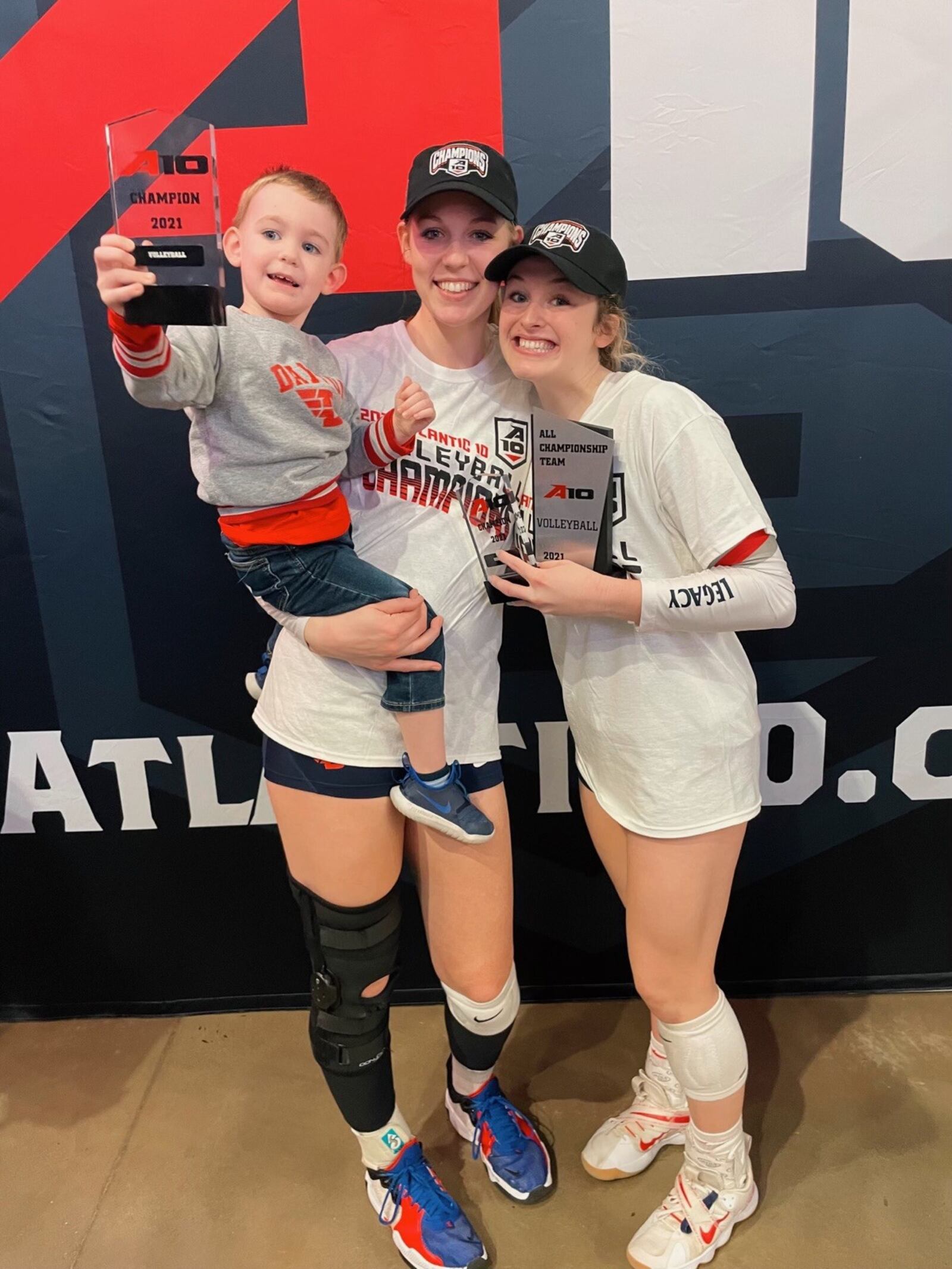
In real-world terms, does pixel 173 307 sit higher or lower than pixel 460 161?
lower

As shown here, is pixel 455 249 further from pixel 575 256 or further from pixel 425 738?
pixel 425 738

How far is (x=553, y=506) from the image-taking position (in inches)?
50.1

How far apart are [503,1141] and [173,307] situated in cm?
149

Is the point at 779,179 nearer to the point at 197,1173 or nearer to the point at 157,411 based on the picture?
the point at 157,411

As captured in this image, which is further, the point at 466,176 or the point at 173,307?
the point at 466,176

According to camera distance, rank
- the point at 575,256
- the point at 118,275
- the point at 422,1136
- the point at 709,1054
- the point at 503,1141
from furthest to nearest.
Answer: the point at 422,1136 < the point at 503,1141 < the point at 709,1054 < the point at 575,256 < the point at 118,275

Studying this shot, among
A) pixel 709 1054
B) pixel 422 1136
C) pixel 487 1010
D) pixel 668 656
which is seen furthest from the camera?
pixel 422 1136

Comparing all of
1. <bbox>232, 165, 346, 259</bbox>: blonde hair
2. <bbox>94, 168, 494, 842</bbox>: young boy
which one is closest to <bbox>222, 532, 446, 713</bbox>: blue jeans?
<bbox>94, 168, 494, 842</bbox>: young boy

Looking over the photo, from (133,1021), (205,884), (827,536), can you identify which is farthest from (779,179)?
(133,1021)

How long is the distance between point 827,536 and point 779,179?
669 mm

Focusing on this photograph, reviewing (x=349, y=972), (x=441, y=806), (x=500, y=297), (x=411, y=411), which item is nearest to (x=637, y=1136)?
A: (x=349, y=972)

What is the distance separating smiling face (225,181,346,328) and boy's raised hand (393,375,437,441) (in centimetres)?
19

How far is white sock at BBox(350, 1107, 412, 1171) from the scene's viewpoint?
1.55 meters

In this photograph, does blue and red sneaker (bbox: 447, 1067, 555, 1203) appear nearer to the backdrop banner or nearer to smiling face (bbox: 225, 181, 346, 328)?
the backdrop banner
